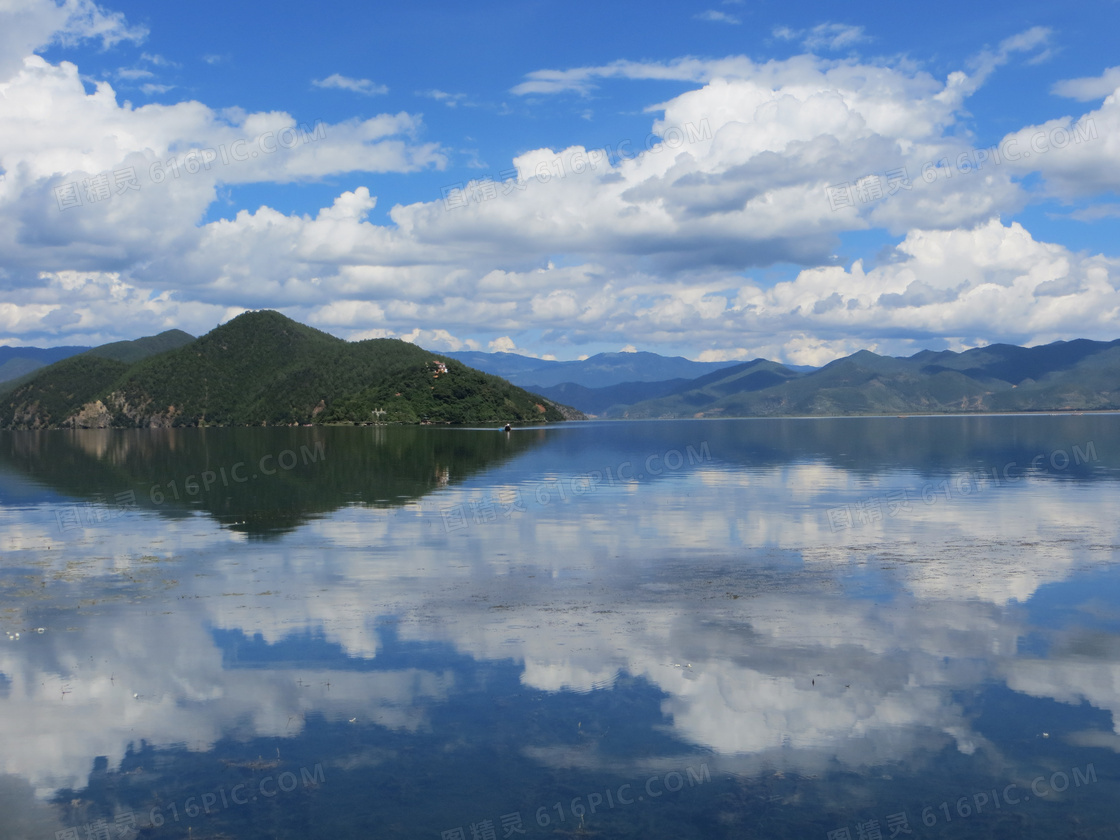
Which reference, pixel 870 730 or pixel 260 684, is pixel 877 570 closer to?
pixel 870 730

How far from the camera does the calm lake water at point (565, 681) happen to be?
14.3 m

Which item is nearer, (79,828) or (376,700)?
(79,828)

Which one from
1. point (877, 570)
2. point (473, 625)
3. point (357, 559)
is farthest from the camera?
point (357, 559)

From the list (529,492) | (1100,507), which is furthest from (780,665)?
(529,492)

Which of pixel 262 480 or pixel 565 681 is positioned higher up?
pixel 262 480

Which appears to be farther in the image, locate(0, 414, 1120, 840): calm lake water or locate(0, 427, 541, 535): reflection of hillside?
locate(0, 427, 541, 535): reflection of hillside

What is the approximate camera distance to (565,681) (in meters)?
19.9

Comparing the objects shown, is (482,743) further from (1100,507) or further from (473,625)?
(1100,507)

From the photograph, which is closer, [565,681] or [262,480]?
[565,681]

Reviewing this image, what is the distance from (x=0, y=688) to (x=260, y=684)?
5862 mm

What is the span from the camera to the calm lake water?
14.3m

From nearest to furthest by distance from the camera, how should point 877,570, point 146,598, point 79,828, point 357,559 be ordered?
point 79,828, point 146,598, point 877,570, point 357,559

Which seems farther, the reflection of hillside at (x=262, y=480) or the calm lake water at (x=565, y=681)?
the reflection of hillside at (x=262, y=480)

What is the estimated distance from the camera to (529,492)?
211ft
